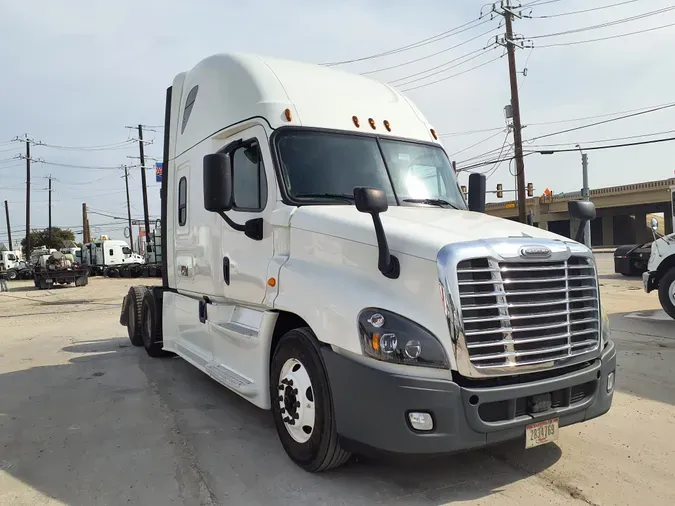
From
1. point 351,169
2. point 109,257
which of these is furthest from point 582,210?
point 109,257

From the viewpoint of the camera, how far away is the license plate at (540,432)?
3467 millimetres

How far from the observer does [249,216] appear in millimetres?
4707

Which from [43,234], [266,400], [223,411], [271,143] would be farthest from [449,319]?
[43,234]

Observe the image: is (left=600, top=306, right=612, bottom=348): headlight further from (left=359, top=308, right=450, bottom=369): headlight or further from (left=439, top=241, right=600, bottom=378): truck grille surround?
(left=359, top=308, right=450, bottom=369): headlight

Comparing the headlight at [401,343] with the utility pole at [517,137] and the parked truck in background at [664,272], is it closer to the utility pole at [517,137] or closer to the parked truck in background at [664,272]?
the parked truck in background at [664,272]

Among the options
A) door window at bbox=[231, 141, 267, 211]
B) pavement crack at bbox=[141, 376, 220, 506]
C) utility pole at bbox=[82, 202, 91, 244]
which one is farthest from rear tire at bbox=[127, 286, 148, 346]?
utility pole at bbox=[82, 202, 91, 244]

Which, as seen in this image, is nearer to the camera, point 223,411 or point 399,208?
point 399,208

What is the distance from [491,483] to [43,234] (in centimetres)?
9248

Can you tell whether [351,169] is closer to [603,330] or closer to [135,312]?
[603,330]

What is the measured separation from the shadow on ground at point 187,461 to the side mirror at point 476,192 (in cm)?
235

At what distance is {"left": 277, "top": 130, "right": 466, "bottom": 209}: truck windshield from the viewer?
4.43 m

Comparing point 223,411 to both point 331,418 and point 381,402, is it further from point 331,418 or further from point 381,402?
point 381,402

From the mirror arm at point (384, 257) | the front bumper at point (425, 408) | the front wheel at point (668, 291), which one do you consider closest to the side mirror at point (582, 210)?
the front bumper at point (425, 408)

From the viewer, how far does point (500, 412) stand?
337cm
